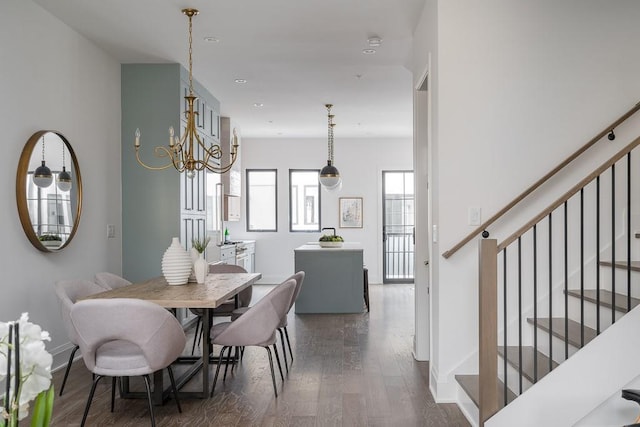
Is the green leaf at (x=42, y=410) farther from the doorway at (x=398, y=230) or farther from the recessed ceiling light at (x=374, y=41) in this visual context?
the doorway at (x=398, y=230)

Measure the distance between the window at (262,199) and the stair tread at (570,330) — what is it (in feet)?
25.5

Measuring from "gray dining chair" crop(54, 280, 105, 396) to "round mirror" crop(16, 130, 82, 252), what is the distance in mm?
524

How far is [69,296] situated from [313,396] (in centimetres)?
183

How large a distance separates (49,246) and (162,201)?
1.55 metres

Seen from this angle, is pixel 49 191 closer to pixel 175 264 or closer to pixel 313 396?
pixel 175 264

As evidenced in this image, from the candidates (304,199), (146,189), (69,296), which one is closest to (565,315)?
(69,296)

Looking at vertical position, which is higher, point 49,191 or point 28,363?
point 49,191

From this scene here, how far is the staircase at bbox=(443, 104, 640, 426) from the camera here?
8.99ft

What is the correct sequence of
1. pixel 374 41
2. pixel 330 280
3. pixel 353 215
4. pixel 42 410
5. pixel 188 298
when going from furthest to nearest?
pixel 353 215
pixel 330 280
pixel 374 41
pixel 188 298
pixel 42 410

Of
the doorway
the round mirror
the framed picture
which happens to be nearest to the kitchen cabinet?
the round mirror

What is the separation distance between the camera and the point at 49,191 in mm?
4340

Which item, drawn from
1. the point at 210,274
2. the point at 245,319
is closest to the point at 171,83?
the point at 210,274

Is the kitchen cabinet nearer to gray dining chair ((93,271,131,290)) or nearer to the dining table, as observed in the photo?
gray dining chair ((93,271,131,290))

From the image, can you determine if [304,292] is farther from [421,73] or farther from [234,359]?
[421,73]
